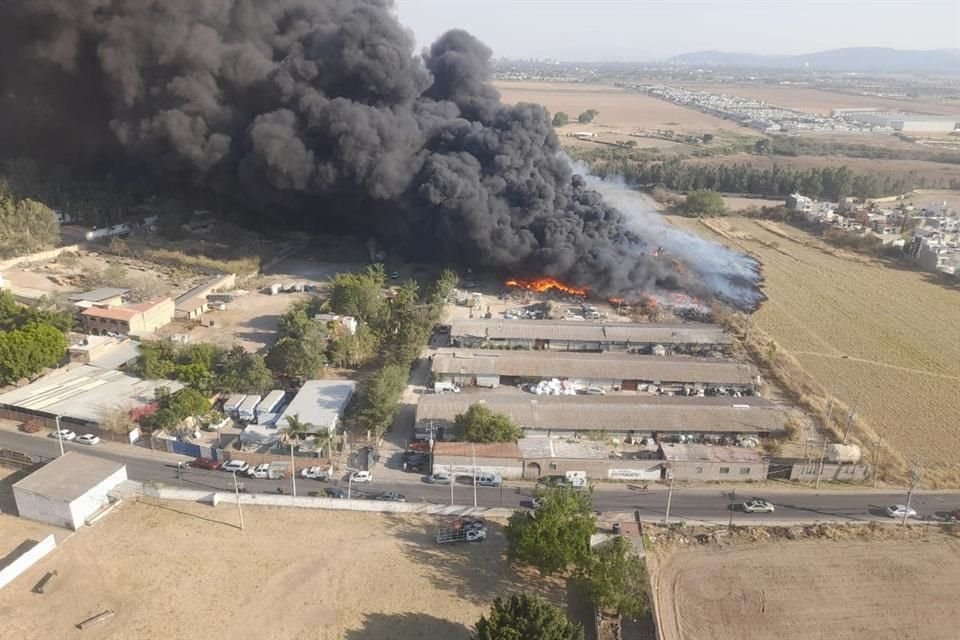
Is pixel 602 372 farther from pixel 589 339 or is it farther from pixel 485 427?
pixel 485 427

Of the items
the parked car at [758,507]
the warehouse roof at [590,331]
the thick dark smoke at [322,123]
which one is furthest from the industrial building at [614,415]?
the thick dark smoke at [322,123]

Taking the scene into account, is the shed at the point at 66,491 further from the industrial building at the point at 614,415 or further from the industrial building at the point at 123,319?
the industrial building at the point at 123,319

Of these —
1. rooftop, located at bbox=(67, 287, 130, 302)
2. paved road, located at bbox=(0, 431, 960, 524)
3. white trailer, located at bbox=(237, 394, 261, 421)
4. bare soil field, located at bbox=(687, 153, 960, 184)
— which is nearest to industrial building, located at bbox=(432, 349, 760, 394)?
paved road, located at bbox=(0, 431, 960, 524)

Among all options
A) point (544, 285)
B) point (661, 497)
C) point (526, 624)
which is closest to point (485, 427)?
point (661, 497)

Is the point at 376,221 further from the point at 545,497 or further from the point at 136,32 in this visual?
the point at 545,497

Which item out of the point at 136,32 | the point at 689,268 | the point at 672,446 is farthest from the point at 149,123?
the point at 672,446

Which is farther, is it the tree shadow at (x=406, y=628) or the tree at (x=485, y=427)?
the tree at (x=485, y=427)

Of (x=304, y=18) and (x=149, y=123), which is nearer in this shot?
(x=149, y=123)
